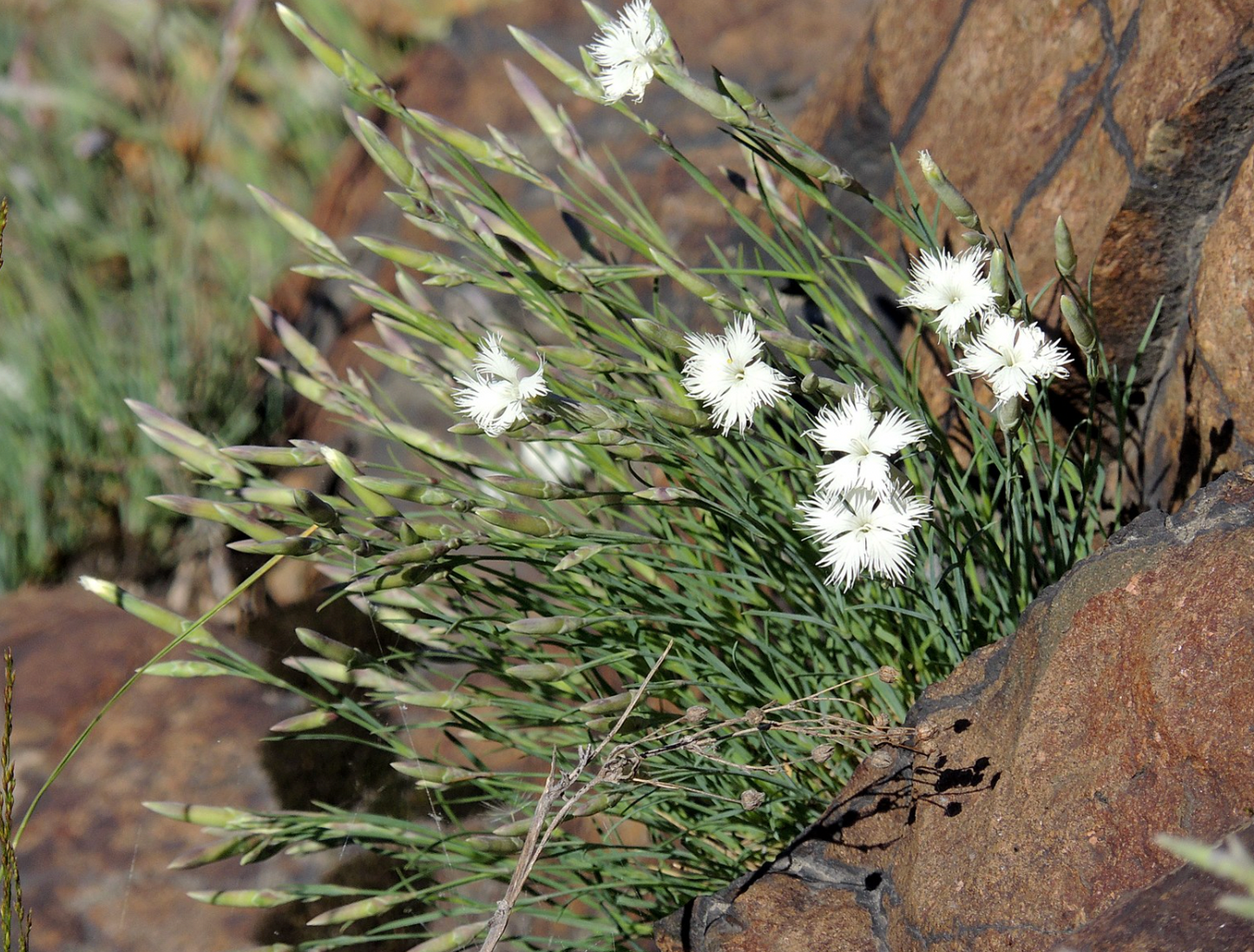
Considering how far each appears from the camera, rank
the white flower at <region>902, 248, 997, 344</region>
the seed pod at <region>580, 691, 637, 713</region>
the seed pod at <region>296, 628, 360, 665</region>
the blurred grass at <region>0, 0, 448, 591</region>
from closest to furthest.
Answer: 1. the white flower at <region>902, 248, 997, 344</region>
2. the seed pod at <region>580, 691, 637, 713</region>
3. the seed pod at <region>296, 628, 360, 665</region>
4. the blurred grass at <region>0, 0, 448, 591</region>

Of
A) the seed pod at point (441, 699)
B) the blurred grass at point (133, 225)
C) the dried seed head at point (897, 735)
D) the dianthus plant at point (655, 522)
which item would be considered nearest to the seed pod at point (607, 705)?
the dianthus plant at point (655, 522)

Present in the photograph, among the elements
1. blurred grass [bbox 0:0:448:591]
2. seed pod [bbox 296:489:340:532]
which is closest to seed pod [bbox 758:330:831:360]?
seed pod [bbox 296:489:340:532]

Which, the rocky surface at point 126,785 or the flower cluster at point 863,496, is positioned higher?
the rocky surface at point 126,785

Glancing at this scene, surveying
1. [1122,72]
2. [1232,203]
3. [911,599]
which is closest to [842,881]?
[911,599]

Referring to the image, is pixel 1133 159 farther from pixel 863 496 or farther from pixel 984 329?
pixel 863 496

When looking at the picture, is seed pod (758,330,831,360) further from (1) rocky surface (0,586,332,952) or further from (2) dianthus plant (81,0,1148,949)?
(1) rocky surface (0,586,332,952)

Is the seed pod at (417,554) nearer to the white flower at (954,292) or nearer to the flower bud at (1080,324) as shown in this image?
the white flower at (954,292)

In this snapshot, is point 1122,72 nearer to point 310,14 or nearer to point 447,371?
point 447,371
